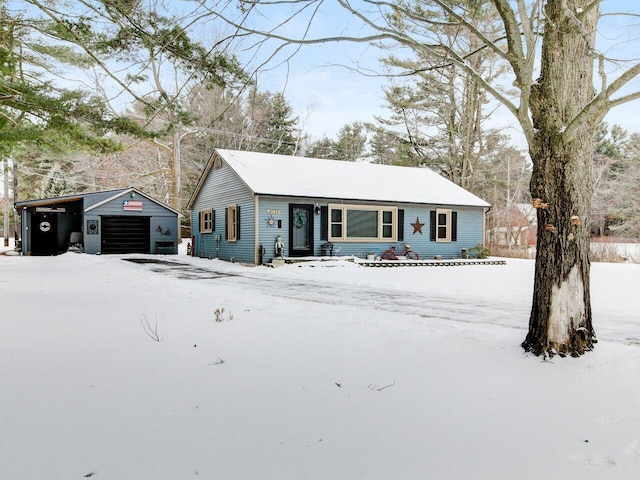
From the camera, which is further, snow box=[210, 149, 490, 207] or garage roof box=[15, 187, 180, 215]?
garage roof box=[15, 187, 180, 215]

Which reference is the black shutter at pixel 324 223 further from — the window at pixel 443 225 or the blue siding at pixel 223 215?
the window at pixel 443 225

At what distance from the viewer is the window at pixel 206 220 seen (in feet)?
65.4

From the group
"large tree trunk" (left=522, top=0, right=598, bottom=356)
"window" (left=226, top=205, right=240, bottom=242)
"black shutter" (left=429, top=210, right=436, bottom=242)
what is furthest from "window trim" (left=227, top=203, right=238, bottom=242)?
"large tree trunk" (left=522, top=0, right=598, bottom=356)

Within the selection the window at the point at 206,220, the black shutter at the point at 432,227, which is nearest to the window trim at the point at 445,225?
the black shutter at the point at 432,227

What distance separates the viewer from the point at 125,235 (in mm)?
21703

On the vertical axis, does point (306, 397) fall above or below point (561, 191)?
below

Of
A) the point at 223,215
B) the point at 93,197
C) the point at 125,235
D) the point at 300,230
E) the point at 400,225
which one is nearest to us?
the point at 300,230

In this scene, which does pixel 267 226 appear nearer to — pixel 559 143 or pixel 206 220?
pixel 206 220

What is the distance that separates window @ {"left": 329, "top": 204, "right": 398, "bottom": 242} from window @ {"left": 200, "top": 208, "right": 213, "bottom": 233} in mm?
6018

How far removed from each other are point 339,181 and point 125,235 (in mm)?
10894

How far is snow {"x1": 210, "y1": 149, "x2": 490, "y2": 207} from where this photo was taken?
656 inches

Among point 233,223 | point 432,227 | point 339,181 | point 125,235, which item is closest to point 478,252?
point 432,227

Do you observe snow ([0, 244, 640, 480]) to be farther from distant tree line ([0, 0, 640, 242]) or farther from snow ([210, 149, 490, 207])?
snow ([210, 149, 490, 207])

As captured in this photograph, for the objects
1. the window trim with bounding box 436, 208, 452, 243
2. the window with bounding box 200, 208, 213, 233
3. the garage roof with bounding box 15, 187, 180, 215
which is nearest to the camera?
the window trim with bounding box 436, 208, 452, 243
